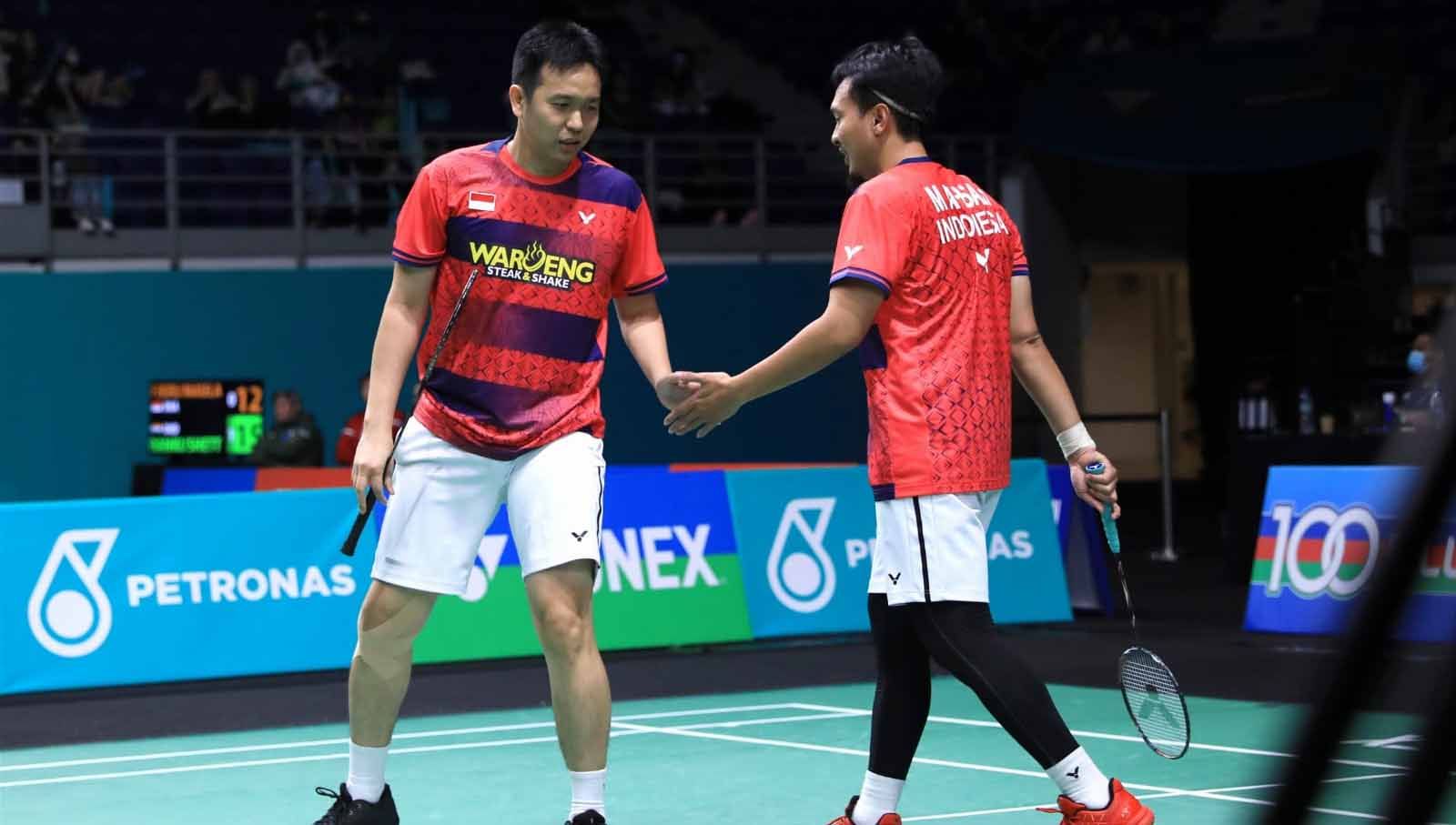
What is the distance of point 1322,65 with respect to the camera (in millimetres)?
22375

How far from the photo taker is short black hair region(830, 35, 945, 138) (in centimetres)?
489

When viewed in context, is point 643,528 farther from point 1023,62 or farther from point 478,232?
point 1023,62

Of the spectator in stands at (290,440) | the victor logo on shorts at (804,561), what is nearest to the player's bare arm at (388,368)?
the victor logo on shorts at (804,561)

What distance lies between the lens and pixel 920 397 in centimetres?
485

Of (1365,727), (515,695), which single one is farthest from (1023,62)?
(1365,727)

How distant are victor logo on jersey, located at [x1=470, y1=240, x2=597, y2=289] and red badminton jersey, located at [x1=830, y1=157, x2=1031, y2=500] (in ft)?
2.51

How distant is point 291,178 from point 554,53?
16112mm

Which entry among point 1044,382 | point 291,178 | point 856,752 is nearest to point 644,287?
point 1044,382

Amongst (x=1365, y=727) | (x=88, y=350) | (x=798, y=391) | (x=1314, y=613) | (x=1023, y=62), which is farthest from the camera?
(x=1023, y=62)

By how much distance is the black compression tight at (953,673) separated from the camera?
4719 millimetres

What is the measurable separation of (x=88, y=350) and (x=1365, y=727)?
20606 millimetres

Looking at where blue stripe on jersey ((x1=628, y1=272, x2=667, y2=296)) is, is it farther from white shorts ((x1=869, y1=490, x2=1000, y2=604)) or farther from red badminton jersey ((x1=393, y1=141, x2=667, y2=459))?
white shorts ((x1=869, y1=490, x2=1000, y2=604))

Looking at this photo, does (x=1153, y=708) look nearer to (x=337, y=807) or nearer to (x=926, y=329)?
(x=926, y=329)

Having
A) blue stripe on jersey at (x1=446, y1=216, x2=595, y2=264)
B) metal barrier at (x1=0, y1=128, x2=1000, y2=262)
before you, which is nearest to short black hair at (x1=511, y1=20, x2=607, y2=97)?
blue stripe on jersey at (x1=446, y1=216, x2=595, y2=264)
